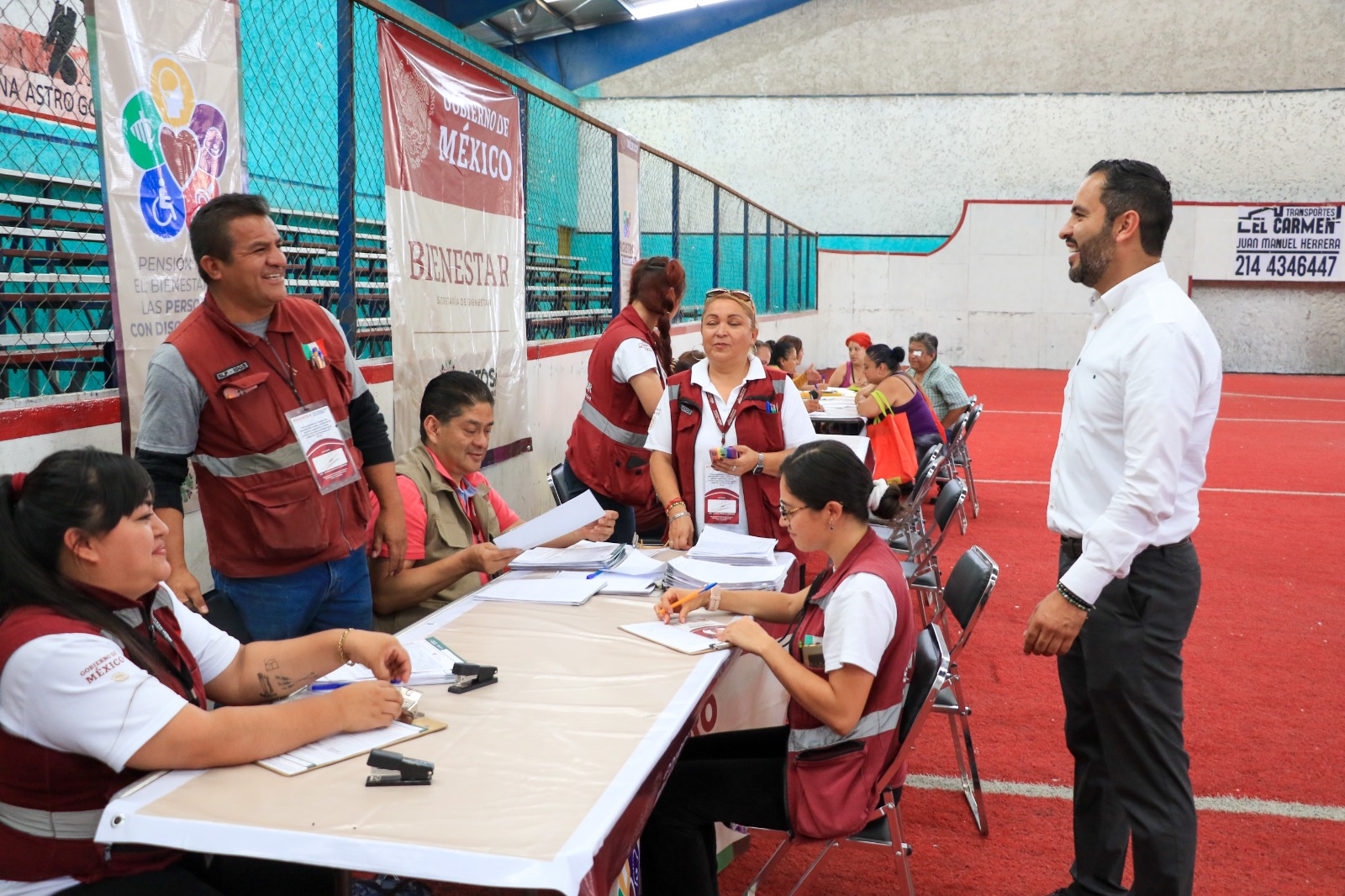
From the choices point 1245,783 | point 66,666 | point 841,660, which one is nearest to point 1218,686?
point 1245,783

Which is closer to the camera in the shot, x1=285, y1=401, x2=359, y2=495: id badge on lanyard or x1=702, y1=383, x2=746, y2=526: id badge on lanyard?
x1=285, y1=401, x2=359, y2=495: id badge on lanyard

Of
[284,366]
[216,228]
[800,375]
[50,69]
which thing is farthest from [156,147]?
[800,375]

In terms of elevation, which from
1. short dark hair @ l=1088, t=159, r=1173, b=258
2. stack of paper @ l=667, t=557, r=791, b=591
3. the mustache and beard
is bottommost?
stack of paper @ l=667, t=557, r=791, b=591

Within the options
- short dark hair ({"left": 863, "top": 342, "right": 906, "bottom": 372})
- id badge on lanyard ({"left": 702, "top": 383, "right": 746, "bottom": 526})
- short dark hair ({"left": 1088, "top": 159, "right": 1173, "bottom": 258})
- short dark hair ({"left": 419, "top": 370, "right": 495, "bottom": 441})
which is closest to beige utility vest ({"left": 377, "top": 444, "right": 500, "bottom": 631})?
short dark hair ({"left": 419, "top": 370, "right": 495, "bottom": 441})

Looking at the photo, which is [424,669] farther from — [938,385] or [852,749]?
[938,385]

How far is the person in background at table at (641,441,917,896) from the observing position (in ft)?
6.64

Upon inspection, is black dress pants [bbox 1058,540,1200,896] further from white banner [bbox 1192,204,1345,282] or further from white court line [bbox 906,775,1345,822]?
white banner [bbox 1192,204,1345,282]

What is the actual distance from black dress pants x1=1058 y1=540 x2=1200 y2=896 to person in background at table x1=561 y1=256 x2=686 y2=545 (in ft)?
6.67

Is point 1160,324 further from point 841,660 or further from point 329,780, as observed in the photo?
point 329,780

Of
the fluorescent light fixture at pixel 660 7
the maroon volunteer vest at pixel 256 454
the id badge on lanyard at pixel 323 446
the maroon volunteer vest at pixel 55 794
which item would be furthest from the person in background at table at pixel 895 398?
the fluorescent light fixture at pixel 660 7

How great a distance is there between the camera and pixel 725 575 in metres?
2.68

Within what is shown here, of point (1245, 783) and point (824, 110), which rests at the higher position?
point (824, 110)

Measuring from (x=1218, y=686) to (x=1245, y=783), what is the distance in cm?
93

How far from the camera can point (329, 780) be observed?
1524 mm
